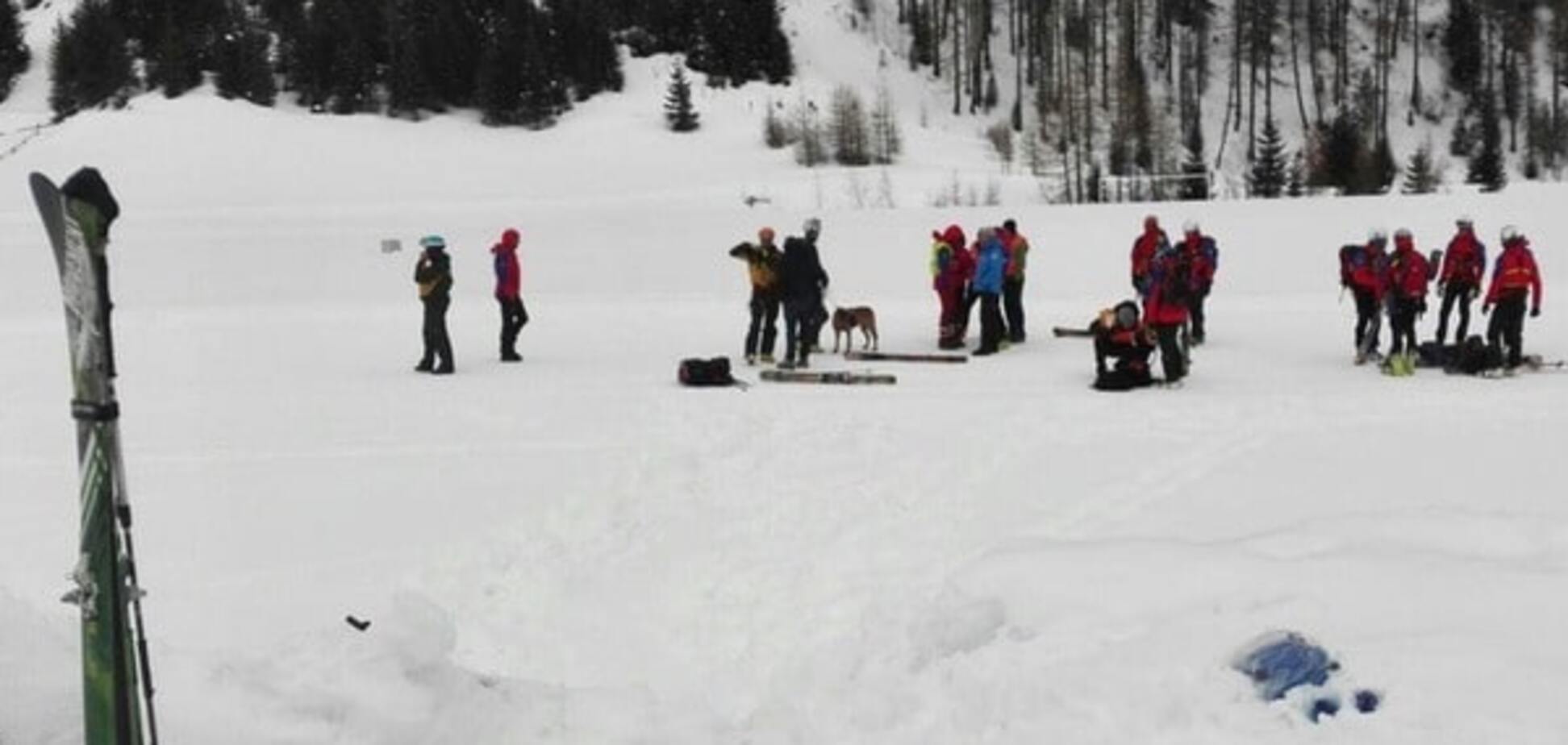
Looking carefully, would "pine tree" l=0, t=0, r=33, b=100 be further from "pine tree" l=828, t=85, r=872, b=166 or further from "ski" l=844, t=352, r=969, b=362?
"ski" l=844, t=352, r=969, b=362

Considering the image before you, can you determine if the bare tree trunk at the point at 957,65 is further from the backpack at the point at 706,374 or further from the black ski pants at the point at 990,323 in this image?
the backpack at the point at 706,374

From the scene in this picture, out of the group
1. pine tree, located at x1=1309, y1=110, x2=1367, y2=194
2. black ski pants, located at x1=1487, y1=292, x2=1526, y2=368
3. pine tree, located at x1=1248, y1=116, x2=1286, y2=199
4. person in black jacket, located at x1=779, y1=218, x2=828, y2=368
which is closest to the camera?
black ski pants, located at x1=1487, y1=292, x2=1526, y2=368

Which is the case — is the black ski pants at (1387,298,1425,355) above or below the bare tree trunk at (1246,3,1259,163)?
below

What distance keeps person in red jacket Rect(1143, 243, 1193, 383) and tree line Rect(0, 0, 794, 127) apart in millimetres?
32499

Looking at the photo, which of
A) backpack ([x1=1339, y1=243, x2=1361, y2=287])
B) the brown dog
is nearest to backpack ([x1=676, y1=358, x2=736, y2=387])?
the brown dog

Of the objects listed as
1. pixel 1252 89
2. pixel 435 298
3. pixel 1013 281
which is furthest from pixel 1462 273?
pixel 1252 89

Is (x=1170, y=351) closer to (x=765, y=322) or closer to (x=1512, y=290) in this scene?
(x=1512, y=290)

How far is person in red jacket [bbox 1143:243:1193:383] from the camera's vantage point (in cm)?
1473

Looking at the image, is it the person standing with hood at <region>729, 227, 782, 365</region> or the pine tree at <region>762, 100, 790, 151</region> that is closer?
the person standing with hood at <region>729, 227, 782, 365</region>

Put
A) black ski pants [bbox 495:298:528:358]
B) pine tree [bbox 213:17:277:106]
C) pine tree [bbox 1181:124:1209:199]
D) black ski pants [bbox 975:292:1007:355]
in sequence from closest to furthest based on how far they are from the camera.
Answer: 1. black ski pants [bbox 495:298:528:358]
2. black ski pants [bbox 975:292:1007:355]
3. pine tree [bbox 1181:124:1209:199]
4. pine tree [bbox 213:17:277:106]

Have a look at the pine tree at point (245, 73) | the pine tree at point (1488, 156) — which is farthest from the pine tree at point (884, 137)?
the pine tree at point (245, 73)

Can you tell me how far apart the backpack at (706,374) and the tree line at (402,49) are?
1225 inches

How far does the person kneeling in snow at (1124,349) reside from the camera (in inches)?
580

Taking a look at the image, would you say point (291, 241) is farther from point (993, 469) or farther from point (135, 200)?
point (993, 469)
